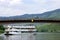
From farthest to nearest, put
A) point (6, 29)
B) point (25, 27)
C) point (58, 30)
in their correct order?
point (58, 30), point (25, 27), point (6, 29)

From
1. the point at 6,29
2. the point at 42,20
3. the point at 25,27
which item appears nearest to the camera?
the point at 42,20

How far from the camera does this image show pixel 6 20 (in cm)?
4228

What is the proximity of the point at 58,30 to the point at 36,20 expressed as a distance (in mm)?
48518

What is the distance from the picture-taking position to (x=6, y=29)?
69.6m

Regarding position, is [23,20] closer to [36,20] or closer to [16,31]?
[36,20]

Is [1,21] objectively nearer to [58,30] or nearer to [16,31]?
[16,31]

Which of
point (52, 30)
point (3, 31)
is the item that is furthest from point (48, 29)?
point (3, 31)

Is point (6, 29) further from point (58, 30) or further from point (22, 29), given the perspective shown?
point (58, 30)

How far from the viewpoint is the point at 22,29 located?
251 feet

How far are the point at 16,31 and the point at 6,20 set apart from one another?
33622 millimetres

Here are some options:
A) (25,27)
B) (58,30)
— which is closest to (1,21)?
(25,27)

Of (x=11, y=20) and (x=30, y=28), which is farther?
(x=30, y=28)

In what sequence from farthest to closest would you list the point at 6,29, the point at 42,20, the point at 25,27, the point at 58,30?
the point at 58,30 < the point at 25,27 < the point at 6,29 < the point at 42,20

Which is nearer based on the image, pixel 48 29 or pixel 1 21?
pixel 1 21
